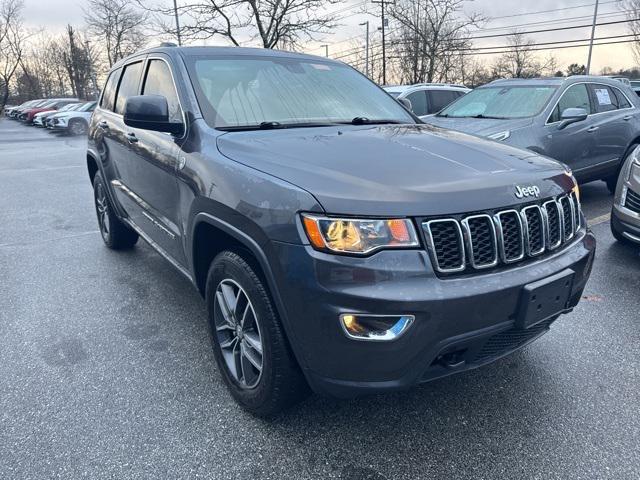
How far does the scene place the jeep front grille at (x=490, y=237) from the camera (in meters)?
1.95

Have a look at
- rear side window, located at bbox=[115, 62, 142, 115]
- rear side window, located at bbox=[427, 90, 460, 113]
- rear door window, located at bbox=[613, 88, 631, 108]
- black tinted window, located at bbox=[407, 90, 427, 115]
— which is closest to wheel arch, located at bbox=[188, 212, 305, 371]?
rear side window, located at bbox=[115, 62, 142, 115]

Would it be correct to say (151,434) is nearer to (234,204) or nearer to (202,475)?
(202,475)

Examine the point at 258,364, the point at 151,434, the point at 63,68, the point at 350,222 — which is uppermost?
the point at 63,68

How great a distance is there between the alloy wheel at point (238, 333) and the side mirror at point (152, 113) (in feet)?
3.23

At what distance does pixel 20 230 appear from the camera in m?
6.05

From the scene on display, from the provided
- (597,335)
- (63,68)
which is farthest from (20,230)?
(63,68)

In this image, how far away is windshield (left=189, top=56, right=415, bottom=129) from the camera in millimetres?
2904

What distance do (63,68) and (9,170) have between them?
57606 millimetres

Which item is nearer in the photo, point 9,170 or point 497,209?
point 497,209

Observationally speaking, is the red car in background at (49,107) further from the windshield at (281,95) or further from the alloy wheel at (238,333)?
the alloy wheel at (238,333)

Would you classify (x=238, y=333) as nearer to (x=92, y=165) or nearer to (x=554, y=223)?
(x=554, y=223)

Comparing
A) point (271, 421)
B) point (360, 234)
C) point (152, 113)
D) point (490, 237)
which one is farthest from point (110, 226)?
point (490, 237)

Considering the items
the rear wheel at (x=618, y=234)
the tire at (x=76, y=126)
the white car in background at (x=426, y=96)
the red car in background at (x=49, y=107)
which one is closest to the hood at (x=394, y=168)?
the rear wheel at (x=618, y=234)

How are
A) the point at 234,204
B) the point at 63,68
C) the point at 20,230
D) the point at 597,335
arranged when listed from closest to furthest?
the point at 234,204 → the point at 597,335 → the point at 20,230 → the point at 63,68
